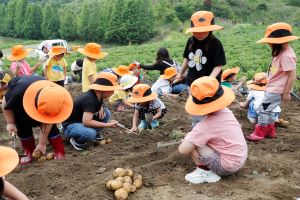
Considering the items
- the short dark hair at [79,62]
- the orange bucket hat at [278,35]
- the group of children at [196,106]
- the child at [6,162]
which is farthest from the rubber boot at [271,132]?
the short dark hair at [79,62]

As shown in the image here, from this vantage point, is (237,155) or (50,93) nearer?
(237,155)

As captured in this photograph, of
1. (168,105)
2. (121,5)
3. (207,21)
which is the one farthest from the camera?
(121,5)

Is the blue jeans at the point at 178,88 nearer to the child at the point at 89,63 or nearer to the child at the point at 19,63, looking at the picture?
the child at the point at 89,63

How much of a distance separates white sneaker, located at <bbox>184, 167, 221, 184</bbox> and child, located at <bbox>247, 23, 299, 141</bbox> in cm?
144

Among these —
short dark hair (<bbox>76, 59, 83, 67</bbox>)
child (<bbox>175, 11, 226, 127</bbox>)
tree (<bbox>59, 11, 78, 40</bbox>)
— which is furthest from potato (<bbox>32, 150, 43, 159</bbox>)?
tree (<bbox>59, 11, 78, 40</bbox>)

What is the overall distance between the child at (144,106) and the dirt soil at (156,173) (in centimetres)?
42

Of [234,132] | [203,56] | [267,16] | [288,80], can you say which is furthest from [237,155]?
[267,16]

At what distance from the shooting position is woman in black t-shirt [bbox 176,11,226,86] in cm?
420

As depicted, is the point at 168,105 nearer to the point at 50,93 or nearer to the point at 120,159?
the point at 120,159

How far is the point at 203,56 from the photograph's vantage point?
4.32 m

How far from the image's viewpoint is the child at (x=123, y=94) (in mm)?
6117

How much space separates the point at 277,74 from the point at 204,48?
1.06 m

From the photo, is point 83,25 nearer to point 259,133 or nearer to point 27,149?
point 27,149

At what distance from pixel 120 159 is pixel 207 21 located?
182cm
